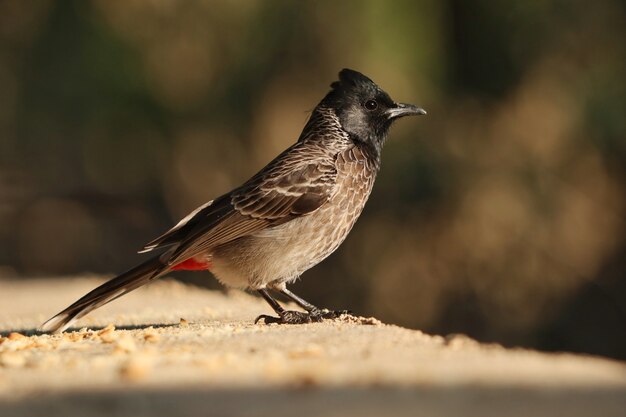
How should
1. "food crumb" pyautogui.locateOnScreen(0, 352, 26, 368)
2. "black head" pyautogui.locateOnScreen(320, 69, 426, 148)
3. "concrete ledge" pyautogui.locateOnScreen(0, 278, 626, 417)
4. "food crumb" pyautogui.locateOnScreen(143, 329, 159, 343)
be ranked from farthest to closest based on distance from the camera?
"black head" pyautogui.locateOnScreen(320, 69, 426, 148)
"food crumb" pyautogui.locateOnScreen(143, 329, 159, 343)
"food crumb" pyautogui.locateOnScreen(0, 352, 26, 368)
"concrete ledge" pyautogui.locateOnScreen(0, 278, 626, 417)

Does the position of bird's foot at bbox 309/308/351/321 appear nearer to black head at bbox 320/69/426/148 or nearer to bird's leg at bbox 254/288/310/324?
bird's leg at bbox 254/288/310/324

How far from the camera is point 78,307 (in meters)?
6.26

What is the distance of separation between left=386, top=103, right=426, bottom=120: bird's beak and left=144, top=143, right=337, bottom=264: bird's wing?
757mm

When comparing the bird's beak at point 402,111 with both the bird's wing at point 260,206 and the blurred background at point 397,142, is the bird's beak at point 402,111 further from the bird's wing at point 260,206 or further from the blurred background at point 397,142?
the blurred background at point 397,142

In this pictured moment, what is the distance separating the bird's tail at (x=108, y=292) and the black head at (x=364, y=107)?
1.77 metres

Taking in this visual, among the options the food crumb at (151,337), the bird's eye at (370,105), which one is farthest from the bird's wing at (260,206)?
the food crumb at (151,337)

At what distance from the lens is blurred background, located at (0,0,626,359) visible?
1251 centimetres

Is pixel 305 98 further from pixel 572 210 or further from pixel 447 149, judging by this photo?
pixel 572 210

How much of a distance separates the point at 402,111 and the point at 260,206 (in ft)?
4.72

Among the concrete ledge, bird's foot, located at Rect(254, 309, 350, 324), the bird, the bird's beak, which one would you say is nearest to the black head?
the bird's beak

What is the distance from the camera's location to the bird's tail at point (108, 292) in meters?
6.26

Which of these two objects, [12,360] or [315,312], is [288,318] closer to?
A: [315,312]

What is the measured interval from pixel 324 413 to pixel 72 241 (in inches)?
509

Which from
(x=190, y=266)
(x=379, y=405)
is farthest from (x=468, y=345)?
(x=190, y=266)
